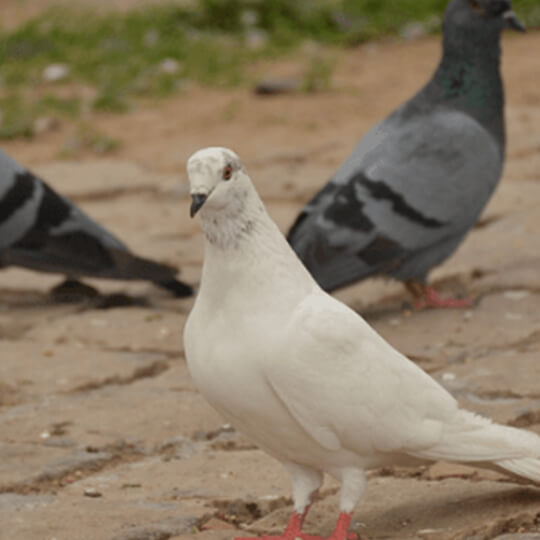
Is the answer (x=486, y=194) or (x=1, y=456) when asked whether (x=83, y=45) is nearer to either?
(x=486, y=194)

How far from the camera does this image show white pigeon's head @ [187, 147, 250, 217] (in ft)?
7.57

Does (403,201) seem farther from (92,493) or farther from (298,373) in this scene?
(298,373)

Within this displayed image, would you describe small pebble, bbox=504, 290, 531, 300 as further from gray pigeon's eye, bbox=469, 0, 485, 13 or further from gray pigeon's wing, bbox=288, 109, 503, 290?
gray pigeon's eye, bbox=469, 0, 485, 13

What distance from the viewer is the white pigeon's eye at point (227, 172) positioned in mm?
2371

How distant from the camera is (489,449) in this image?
2.50 metres

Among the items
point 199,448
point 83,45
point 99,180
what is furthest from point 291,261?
point 83,45

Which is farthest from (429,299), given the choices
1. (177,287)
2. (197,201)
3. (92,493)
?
(197,201)

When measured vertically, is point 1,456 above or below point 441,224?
below

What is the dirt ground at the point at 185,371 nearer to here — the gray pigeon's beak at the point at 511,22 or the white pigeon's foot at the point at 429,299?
the white pigeon's foot at the point at 429,299

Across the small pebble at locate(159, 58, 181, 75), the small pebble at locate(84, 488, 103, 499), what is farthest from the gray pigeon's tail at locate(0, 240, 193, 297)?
the small pebble at locate(159, 58, 181, 75)

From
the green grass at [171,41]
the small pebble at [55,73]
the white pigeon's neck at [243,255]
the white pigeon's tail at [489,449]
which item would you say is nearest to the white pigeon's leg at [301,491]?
the white pigeon's tail at [489,449]

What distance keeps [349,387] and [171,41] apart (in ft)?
28.8

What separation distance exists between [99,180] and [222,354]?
4770 millimetres

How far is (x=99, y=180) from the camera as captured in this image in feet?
23.0
